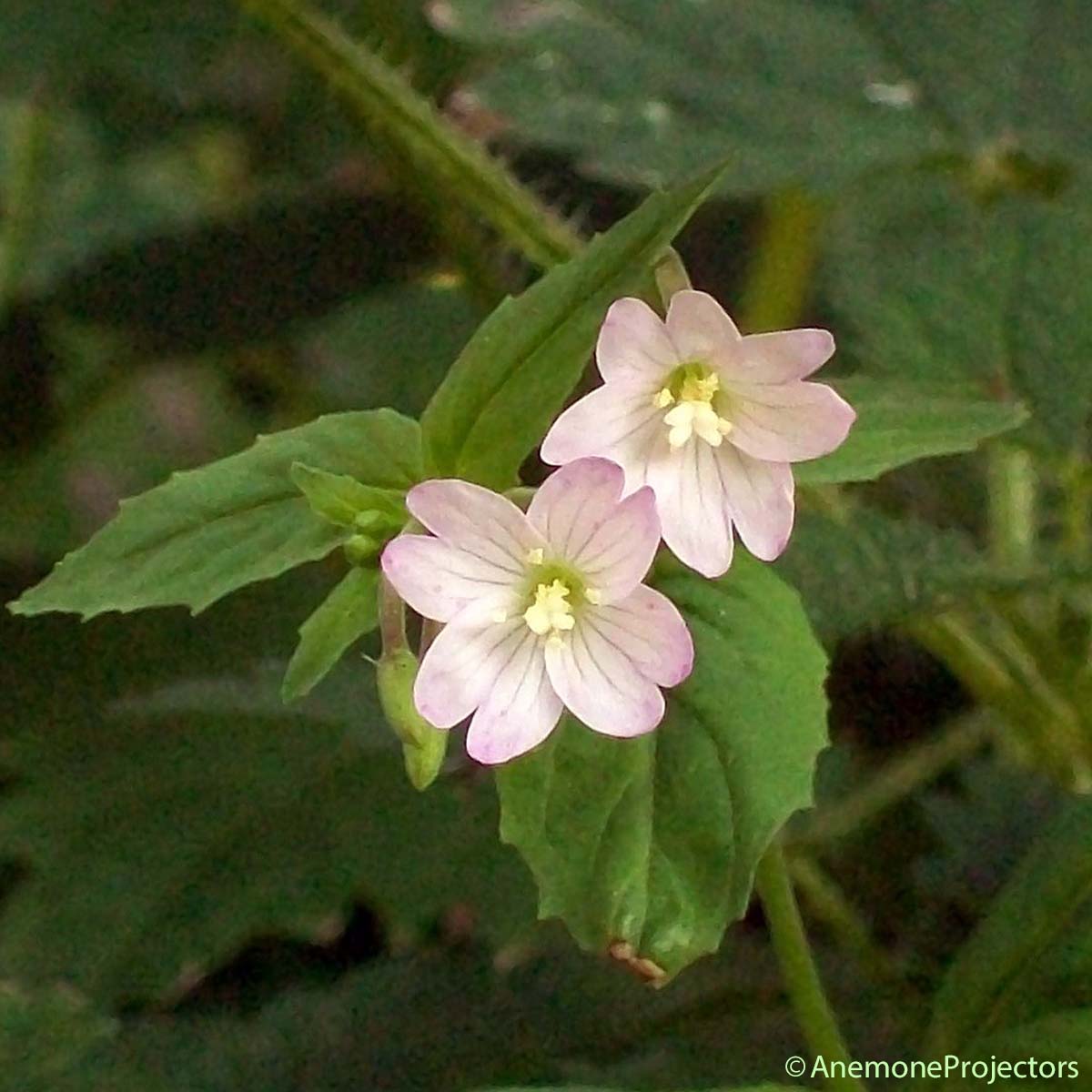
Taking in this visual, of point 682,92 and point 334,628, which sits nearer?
point 334,628

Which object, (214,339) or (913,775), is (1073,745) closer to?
(913,775)

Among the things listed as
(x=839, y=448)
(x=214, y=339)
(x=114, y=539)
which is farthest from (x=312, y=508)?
(x=214, y=339)

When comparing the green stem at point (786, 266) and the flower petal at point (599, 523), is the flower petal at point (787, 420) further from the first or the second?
the green stem at point (786, 266)

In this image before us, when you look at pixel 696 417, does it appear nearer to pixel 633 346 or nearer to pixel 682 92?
pixel 633 346

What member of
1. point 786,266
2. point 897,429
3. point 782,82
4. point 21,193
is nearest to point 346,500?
point 897,429

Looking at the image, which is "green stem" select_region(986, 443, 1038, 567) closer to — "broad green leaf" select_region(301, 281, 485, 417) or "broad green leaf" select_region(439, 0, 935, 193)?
"broad green leaf" select_region(439, 0, 935, 193)

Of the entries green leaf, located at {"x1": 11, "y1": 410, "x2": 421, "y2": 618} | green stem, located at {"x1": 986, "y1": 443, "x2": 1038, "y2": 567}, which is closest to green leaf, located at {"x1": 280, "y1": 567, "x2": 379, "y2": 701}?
green leaf, located at {"x1": 11, "y1": 410, "x2": 421, "y2": 618}

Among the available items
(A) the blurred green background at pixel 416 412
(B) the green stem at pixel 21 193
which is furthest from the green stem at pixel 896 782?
(B) the green stem at pixel 21 193
